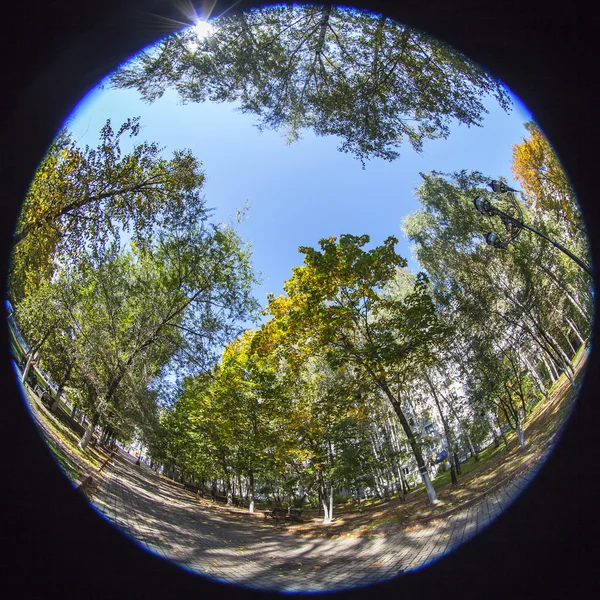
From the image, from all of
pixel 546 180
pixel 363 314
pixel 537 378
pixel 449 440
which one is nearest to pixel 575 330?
pixel 546 180

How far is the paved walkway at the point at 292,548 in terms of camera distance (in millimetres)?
1958

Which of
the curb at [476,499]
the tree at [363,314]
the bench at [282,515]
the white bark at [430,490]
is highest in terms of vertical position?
the tree at [363,314]

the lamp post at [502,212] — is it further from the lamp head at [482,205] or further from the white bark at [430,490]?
the white bark at [430,490]

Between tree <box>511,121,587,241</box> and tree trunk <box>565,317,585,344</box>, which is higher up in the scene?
tree <box>511,121,587,241</box>

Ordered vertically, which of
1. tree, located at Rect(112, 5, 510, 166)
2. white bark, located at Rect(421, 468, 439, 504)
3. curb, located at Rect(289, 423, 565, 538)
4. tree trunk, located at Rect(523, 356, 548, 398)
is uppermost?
tree, located at Rect(112, 5, 510, 166)

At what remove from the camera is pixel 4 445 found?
57.1 inches

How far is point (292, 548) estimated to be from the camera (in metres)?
2.84

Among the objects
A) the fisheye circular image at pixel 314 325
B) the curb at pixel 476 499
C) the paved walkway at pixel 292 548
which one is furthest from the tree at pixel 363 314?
the paved walkway at pixel 292 548

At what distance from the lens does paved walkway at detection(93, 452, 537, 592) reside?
196 cm

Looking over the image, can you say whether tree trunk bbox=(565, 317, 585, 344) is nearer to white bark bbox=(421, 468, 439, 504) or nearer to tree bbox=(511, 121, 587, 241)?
tree bbox=(511, 121, 587, 241)

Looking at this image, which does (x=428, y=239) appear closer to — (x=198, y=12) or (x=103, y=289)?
(x=198, y=12)

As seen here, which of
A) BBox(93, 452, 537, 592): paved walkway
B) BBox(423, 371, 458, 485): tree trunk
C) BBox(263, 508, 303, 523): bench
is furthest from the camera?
BBox(263, 508, 303, 523): bench

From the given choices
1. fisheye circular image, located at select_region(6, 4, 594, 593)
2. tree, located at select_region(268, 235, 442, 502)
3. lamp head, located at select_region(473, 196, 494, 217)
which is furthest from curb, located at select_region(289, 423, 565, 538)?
lamp head, located at select_region(473, 196, 494, 217)

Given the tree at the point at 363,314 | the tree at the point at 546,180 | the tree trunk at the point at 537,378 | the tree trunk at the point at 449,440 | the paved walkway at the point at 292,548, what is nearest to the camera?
the paved walkway at the point at 292,548
